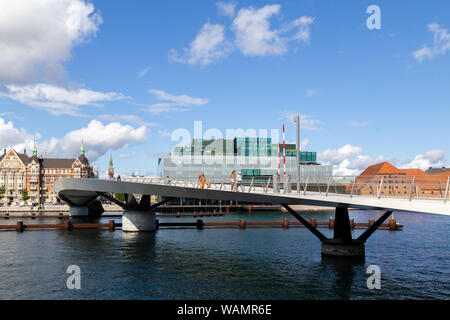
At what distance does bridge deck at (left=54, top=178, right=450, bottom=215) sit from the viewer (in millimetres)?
17923

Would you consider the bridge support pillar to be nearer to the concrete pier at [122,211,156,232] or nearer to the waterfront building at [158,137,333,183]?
the waterfront building at [158,137,333,183]

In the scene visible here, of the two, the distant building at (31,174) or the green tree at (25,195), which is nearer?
the green tree at (25,195)

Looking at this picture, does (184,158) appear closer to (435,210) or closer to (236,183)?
(236,183)

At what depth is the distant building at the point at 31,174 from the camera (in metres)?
153

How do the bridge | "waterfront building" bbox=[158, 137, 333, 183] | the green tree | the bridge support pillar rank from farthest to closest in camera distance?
the green tree, "waterfront building" bbox=[158, 137, 333, 183], the bridge support pillar, the bridge

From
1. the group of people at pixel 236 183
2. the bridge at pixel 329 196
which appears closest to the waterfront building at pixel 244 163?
the bridge at pixel 329 196

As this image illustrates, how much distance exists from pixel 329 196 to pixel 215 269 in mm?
10651

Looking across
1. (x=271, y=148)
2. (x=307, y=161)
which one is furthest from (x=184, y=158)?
(x=307, y=161)

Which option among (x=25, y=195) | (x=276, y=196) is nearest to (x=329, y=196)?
(x=276, y=196)

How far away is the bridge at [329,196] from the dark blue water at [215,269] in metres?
2.87

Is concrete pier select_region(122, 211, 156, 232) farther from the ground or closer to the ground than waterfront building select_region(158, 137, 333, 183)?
closer to the ground

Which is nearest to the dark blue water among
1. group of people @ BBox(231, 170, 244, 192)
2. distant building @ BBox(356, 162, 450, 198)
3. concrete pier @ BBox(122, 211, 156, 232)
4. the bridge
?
the bridge

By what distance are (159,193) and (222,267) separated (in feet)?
46.2

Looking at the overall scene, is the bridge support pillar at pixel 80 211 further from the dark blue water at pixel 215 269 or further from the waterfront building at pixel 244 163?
the dark blue water at pixel 215 269
